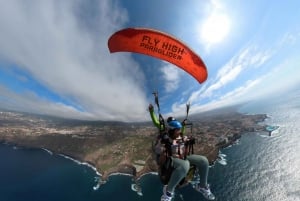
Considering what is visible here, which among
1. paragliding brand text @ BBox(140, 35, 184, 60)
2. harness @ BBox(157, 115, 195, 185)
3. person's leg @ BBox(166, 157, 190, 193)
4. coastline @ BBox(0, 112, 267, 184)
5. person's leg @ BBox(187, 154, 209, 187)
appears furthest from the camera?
coastline @ BBox(0, 112, 267, 184)

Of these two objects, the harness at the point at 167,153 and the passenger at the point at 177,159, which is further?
the harness at the point at 167,153

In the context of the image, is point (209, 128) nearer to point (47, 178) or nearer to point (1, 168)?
point (47, 178)

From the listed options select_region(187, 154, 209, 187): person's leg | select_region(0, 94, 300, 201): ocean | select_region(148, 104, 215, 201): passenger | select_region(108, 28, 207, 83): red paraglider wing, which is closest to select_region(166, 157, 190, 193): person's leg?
select_region(148, 104, 215, 201): passenger

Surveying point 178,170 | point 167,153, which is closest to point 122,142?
point 167,153

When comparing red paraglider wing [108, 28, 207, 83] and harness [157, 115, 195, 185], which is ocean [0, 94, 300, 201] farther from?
harness [157, 115, 195, 185]

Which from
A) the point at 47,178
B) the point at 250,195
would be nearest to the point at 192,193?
the point at 250,195

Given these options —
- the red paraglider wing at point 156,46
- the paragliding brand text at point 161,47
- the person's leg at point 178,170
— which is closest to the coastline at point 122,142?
the red paraglider wing at point 156,46

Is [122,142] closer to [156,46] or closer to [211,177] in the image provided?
[211,177]

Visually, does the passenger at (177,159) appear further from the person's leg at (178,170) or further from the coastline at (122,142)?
the coastline at (122,142)
